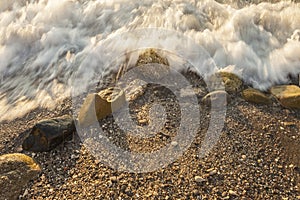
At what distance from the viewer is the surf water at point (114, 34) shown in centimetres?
351

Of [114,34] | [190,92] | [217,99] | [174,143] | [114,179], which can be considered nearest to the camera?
[114,179]

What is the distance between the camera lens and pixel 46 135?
2.75 m

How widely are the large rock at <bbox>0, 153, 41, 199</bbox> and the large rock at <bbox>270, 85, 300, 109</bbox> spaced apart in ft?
7.01

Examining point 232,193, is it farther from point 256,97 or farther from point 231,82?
point 231,82

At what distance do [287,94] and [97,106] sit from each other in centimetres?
169

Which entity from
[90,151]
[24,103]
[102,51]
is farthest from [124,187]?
[102,51]

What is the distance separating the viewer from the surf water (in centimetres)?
351

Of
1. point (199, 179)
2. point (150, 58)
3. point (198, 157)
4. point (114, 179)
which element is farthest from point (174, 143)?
point (150, 58)

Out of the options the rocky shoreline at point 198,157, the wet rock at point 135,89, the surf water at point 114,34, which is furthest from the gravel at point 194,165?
the surf water at point 114,34

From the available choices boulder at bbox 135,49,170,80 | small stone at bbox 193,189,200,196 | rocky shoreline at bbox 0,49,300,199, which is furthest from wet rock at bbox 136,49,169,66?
small stone at bbox 193,189,200,196

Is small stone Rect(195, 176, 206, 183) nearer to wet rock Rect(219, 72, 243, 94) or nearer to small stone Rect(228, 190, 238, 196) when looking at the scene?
small stone Rect(228, 190, 238, 196)

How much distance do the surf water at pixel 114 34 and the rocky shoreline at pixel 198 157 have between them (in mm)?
329

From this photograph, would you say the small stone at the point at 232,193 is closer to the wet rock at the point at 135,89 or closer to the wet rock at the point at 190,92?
the wet rock at the point at 190,92

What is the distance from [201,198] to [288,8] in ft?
9.84
